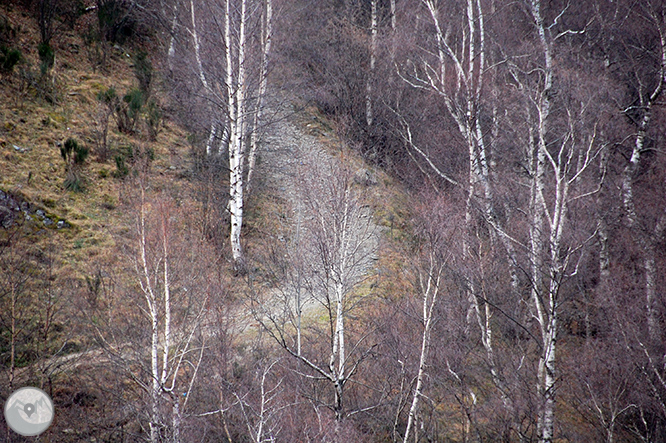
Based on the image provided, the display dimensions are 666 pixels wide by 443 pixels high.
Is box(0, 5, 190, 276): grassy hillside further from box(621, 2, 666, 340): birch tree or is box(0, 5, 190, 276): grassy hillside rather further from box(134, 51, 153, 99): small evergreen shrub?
box(621, 2, 666, 340): birch tree

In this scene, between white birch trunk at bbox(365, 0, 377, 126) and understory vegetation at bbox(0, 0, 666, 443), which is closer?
understory vegetation at bbox(0, 0, 666, 443)

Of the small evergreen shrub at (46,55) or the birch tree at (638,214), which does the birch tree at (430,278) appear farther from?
the small evergreen shrub at (46,55)

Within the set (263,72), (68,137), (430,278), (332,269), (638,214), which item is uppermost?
(263,72)

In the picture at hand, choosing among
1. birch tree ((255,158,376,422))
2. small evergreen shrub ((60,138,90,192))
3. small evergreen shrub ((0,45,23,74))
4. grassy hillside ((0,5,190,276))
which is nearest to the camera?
birch tree ((255,158,376,422))

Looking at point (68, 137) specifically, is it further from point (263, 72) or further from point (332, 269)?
point (332, 269)

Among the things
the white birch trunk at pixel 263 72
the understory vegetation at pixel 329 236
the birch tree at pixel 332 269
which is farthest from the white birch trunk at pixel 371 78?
the birch tree at pixel 332 269

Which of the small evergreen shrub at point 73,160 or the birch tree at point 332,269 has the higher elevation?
the small evergreen shrub at point 73,160

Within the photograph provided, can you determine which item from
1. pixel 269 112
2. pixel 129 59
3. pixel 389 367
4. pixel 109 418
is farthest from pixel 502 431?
pixel 129 59

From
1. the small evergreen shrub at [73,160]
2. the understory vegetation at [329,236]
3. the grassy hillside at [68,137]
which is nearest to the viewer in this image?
the understory vegetation at [329,236]

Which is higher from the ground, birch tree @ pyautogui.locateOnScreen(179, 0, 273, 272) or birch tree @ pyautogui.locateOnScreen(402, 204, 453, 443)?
birch tree @ pyautogui.locateOnScreen(179, 0, 273, 272)

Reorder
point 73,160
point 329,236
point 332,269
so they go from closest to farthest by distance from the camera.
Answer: point 332,269, point 329,236, point 73,160

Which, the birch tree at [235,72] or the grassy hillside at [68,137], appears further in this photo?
the birch tree at [235,72]

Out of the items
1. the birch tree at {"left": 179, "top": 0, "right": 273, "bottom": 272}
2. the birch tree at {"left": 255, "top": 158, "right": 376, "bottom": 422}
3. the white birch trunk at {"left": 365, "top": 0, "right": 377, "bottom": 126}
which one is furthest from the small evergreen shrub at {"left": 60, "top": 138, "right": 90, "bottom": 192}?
the white birch trunk at {"left": 365, "top": 0, "right": 377, "bottom": 126}

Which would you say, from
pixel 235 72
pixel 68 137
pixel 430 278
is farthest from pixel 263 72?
pixel 430 278
